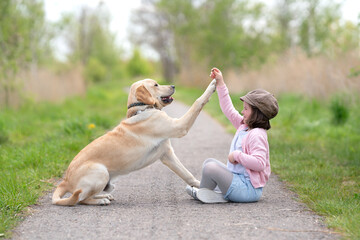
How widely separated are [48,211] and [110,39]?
48.4 metres

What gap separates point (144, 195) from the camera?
468cm

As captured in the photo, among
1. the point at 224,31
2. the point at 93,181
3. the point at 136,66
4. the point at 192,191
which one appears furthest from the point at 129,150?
the point at 136,66

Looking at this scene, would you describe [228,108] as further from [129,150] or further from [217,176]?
[129,150]

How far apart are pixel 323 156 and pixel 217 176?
3166 millimetres

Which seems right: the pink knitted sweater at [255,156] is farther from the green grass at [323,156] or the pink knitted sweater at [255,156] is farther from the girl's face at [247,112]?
the green grass at [323,156]

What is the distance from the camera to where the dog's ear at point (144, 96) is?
14.8 ft

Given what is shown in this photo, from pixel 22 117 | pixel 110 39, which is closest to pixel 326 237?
pixel 22 117

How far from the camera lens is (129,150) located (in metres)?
4.38

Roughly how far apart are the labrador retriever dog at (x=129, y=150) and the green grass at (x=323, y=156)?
1438 millimetres

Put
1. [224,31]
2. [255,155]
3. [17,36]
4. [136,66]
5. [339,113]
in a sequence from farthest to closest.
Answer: [136,66] → [224,31] → [17,36] → [339,113] → [255,155]

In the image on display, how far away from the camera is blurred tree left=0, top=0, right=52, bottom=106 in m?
11.7

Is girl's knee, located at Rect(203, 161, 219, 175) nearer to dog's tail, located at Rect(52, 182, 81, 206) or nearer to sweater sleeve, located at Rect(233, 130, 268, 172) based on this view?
sweater sleeve, located at Rect(233, 130, 268, 172)

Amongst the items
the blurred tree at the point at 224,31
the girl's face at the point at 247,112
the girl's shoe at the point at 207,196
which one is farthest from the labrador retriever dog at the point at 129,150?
the blurred tree at the point at 224,31

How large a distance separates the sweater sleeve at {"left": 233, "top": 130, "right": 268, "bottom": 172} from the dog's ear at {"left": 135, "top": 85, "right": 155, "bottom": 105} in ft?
3.68
